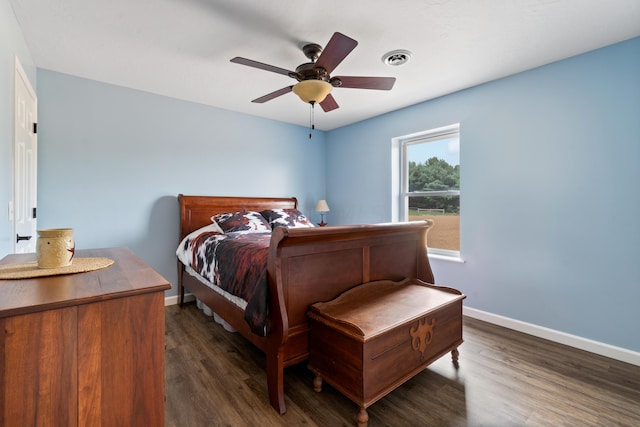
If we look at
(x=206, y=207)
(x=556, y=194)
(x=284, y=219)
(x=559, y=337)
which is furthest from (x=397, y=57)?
(x=559, y=337)

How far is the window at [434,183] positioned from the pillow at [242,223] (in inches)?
72.7

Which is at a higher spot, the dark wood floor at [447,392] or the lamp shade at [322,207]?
the lamp shade at [322,207]

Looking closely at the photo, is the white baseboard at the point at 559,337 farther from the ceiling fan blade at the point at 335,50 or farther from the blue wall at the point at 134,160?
→ the ceiling fan blade at the point at 335,50

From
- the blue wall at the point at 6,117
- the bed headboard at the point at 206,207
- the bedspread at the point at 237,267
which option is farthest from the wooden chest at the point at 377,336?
the bed headboard at the point at 206,207

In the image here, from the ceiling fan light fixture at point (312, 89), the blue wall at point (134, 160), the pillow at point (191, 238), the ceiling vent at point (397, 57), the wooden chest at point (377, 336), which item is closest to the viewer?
the wooden chest at point (377, 336)

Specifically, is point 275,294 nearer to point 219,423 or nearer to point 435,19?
point 219,423

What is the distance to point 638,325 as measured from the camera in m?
2.13

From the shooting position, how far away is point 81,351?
80 cm

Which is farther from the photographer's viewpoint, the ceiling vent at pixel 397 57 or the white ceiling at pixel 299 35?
the ceiling vent at pixel 397 57

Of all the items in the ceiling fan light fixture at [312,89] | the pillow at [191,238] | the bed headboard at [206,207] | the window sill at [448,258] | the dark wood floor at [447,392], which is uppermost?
the ceiling fan light fixture at [312,89]

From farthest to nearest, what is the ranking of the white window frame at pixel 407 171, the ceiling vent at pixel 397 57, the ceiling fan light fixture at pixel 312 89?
the white window frame at pixel 407 171
the ceiling vent at pixel 397 57
the ceiling fan light fixture at pixel 312 89

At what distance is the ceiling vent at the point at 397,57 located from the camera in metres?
2.33

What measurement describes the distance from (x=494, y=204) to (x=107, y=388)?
3173 mm

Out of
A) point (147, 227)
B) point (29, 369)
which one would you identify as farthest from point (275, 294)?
point (147, 227)
